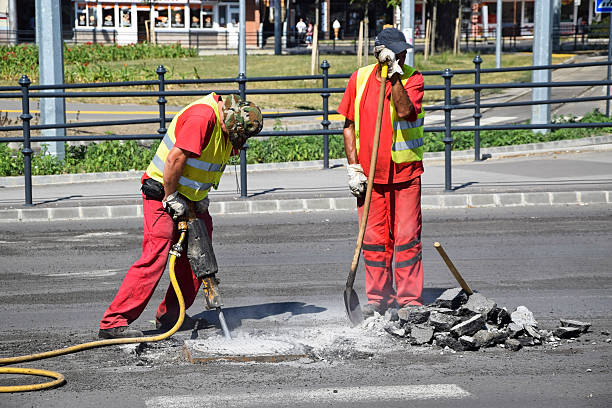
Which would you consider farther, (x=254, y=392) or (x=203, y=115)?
(x=203, y=115)

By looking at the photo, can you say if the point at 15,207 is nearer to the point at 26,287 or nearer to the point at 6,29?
the point at 26,287

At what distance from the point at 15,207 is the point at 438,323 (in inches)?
256

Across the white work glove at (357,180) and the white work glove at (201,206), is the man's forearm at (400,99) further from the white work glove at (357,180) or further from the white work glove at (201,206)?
the white work glove at (201,206)

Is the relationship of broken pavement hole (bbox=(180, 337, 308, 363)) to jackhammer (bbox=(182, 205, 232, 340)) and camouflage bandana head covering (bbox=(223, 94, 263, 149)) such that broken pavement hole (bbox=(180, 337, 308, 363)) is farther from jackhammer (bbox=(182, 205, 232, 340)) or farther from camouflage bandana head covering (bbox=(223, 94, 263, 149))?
camouflage bandana head covering (bbox=(223, 94, 263, 149))

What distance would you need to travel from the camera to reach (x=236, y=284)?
8000 mm

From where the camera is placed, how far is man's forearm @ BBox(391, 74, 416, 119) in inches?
265

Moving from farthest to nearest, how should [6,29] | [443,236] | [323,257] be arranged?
1. [6,29]
2. [443,236]
3. [323,257]

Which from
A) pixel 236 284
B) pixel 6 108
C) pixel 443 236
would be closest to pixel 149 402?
pixel 236 284

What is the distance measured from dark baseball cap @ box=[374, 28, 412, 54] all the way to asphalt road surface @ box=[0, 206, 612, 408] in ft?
6.17

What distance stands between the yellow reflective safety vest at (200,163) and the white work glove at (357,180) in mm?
998

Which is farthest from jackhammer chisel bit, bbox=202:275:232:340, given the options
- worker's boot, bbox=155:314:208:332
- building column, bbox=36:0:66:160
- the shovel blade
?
building column, bbox=36:0:66:160

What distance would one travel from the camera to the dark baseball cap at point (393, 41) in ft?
21.8

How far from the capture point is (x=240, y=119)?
6.04 m

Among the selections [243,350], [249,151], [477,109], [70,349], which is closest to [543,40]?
[477,109]
